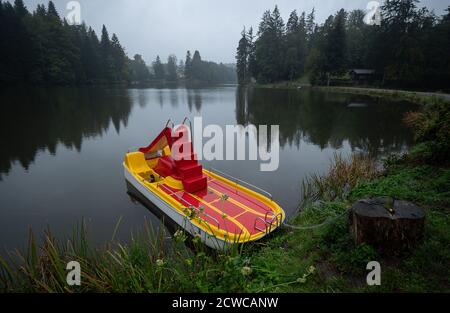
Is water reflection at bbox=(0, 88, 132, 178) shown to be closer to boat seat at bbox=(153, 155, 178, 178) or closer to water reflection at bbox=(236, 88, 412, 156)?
boat seat at bbox=(153, 155, 178, 178)

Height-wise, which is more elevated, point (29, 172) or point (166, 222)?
point (29, 172)

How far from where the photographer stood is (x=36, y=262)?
12.8 feet

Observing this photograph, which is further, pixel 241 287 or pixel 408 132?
pixel 408 132

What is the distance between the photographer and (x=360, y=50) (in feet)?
182

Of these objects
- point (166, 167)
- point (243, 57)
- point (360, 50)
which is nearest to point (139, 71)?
point (243, 57)

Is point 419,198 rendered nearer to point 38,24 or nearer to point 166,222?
point 166,222

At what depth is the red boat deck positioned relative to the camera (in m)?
6.39

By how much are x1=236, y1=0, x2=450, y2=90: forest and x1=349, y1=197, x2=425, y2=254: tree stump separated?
44813 millimetres

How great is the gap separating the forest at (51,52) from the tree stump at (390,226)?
64.7 metres

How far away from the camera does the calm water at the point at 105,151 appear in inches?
334

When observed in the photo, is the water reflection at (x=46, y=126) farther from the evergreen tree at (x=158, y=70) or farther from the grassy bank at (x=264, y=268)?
the evergreen tree at (x=158, y=70)

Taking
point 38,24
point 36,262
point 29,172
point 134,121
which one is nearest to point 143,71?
point 38,24
